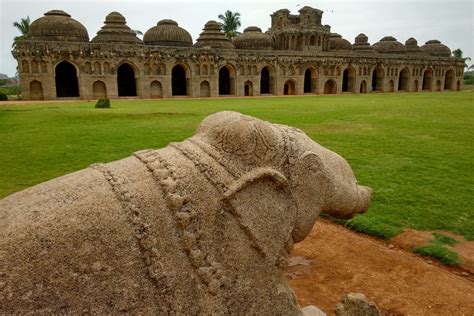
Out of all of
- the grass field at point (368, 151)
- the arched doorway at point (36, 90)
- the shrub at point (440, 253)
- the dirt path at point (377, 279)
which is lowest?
the dirt path at point (377, 279)

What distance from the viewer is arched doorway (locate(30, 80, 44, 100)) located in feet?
111

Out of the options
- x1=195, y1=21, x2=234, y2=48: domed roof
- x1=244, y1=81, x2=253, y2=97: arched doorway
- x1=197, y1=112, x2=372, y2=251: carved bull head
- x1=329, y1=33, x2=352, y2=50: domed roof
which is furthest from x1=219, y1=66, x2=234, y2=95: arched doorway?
x1=197, y1=112, x2=372, y2=251: carved bull head

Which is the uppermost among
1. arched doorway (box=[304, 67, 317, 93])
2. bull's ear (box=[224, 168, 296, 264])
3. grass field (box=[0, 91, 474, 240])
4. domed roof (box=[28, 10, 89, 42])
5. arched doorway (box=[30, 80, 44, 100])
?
domed roof (box=[28, 10, 89, 42])

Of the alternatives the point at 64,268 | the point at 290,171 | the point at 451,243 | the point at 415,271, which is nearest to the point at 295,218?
the point at 290,171

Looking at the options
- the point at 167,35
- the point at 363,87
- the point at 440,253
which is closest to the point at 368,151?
the point at 440,253

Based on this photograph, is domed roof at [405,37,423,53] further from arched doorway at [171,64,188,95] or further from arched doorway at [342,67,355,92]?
arched doorway at [171,64,188,95]

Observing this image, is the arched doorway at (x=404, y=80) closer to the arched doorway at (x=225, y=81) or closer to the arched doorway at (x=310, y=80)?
the arched doorway at (x=310, y=80)

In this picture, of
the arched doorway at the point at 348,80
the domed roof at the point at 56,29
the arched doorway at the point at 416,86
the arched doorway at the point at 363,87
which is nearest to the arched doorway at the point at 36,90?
the domed roof at the point at 56,29

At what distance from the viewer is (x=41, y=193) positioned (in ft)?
6.15

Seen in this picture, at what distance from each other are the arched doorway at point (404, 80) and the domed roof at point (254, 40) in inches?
851

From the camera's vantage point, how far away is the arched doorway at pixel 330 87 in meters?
49.6

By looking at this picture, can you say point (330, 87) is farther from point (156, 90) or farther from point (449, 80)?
point (156, 90)

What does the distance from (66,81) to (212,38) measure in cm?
1685

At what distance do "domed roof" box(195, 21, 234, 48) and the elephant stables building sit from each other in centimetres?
12
